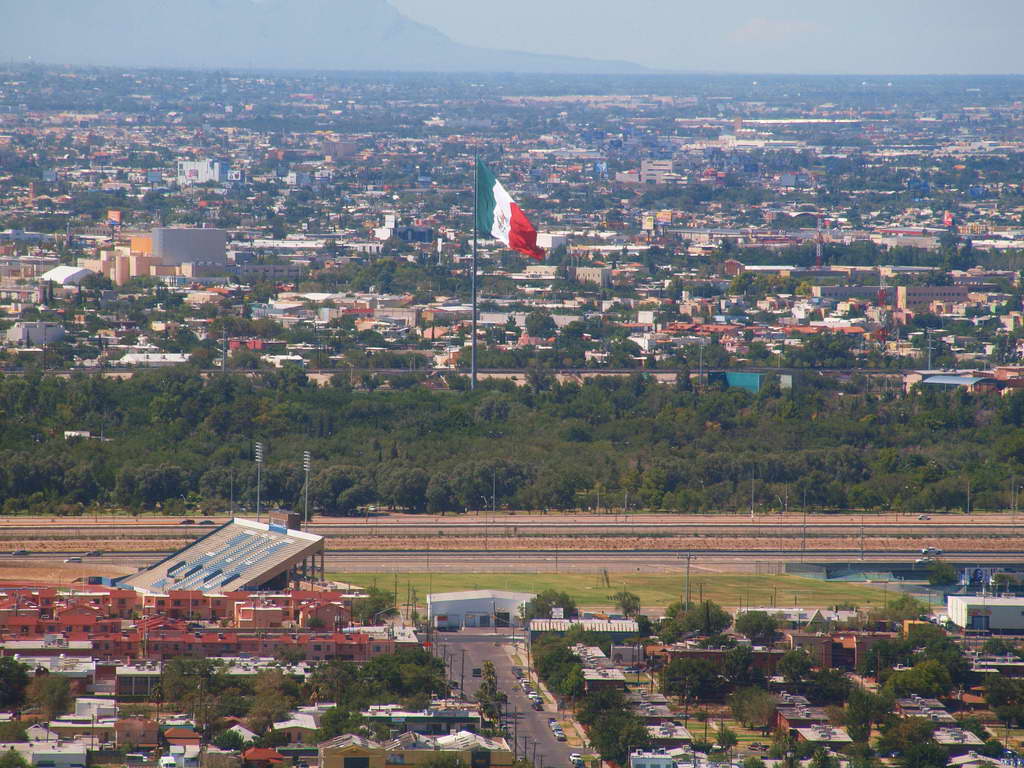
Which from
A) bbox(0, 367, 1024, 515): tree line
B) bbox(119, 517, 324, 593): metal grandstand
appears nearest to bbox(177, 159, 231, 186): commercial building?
bbox(0, 367, 1024, 515): tree line

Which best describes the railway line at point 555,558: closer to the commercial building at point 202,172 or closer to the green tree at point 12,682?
the green tree at point 12,682

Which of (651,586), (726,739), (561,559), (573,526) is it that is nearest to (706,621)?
(651,586)

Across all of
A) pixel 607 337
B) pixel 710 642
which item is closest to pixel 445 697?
pixel 710 642

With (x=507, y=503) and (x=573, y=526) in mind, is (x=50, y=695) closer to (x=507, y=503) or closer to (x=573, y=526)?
(x=573, y=526)

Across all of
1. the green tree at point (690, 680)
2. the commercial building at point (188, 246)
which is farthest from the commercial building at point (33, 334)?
the green tree at point (690, 680)

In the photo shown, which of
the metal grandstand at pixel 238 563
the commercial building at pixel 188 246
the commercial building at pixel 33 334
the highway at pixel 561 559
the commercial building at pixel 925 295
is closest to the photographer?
the metal grandstand at pixel 238 563
